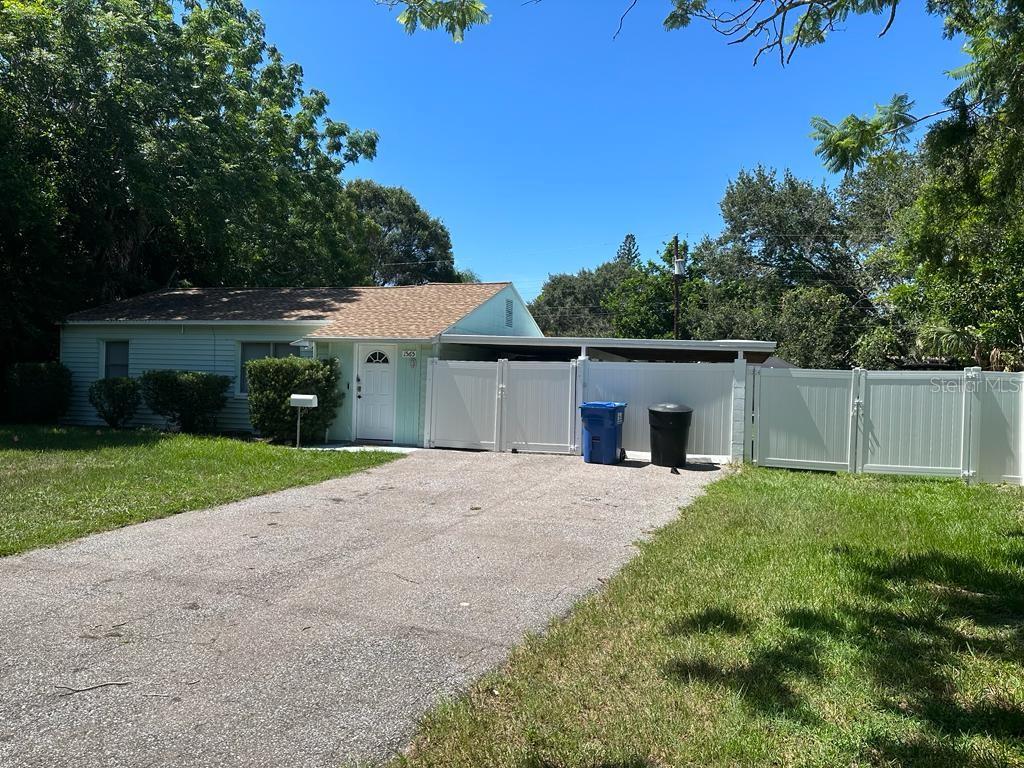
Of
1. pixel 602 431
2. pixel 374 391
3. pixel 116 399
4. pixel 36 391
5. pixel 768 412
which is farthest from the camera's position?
pixel 36 391

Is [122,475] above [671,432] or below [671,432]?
below

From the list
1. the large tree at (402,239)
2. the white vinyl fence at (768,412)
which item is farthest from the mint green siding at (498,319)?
the large tree at (402,239)

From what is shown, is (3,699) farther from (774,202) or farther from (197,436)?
(774,202)

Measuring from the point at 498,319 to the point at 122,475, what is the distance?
10.3 m

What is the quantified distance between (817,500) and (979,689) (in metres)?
5.23

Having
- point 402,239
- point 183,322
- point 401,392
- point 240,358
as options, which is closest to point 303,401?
point 401,392

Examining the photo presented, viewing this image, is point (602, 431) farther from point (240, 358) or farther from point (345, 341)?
point (240, 358)

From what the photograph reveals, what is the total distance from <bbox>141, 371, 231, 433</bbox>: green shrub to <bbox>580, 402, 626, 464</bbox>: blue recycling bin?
8397 mm

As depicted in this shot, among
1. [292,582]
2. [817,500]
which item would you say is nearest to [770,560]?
[817,500]

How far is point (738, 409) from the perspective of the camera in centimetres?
1171

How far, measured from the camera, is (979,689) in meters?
3.45

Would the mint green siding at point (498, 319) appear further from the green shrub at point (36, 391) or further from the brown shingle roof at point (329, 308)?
the green shrub at point (36, 391)

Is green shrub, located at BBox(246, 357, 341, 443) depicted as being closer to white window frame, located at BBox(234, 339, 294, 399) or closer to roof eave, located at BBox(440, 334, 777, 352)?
white window frame, located at BBox(234, 339, 294, 399)

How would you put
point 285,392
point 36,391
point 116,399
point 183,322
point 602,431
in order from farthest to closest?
point 36,391, point 183,322, point 116,399, point 285,392, point 602,431
